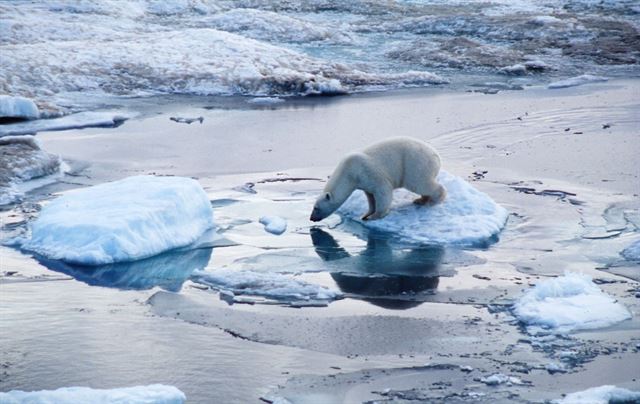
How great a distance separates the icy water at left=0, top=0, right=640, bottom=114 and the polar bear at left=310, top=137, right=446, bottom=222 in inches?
290

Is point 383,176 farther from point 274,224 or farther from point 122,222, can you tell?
point 122,222

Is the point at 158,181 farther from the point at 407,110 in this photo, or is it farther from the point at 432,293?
the point at 407,110

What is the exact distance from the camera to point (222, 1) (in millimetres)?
32031

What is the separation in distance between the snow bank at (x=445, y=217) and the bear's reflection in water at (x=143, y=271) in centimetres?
195

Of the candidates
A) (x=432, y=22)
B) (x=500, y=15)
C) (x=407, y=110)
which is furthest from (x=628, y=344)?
(x=500, y=15)

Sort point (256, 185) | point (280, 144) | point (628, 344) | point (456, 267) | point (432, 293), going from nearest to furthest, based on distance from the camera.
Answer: point (628, 344) < point (432, 293) < point (456, 267) < point (256, 185) < point (280, 144)

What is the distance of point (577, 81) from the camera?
19.1 metres

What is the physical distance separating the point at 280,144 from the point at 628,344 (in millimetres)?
7774

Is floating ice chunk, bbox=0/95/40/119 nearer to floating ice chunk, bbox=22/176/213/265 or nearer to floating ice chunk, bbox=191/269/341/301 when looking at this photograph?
floating ice chunk, bbox=22/176/213/265

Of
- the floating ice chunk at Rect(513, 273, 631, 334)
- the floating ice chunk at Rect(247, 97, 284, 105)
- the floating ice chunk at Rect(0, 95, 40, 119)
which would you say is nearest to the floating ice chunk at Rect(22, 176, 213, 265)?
the floating ice chunk at Rect(513, 273, 631, 334)

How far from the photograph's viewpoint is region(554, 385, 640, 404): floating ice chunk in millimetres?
5566

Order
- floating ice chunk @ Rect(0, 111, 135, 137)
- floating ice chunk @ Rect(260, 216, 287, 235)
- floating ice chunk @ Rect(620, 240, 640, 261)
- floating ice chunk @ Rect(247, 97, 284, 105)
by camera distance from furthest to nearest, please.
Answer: floating ice chunk @ Rect(247, 97, 284, 105) → floating ice chunk @ Rect(0, 111, 135, 137) → floating ice chunk @ Rect(260, 216, 287, 235) → floating ice chunk @ Rect(620, 240, 640, 261)

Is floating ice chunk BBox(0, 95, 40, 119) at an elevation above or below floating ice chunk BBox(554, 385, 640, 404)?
below

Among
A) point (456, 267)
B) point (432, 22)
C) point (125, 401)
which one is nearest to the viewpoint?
point (125, 401)
